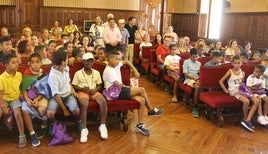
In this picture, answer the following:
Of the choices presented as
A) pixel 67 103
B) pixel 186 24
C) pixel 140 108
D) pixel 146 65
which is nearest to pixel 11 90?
pixel 67 103

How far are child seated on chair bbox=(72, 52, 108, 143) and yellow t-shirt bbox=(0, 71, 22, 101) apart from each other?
0.68 meters

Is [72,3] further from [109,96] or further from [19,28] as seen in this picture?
[109,96]

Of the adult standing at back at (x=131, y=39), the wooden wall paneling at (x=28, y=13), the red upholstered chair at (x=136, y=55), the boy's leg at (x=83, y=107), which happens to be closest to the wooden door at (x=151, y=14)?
the wooden wall paneling at (x=28, y=13)

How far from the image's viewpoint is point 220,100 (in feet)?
13.9

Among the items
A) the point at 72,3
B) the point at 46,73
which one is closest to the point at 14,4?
the point at 72,3

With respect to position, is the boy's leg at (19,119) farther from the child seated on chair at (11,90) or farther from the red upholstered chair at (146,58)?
the red upholstered chair at (146,58)

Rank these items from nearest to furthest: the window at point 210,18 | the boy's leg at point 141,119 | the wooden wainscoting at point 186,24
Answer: the boy's leg at point 141,119 → the window at point 210,18 → the wooden wainscoting at point 186,24

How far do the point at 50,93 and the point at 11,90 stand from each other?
0.44 m

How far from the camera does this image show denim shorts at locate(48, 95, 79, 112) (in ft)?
11.3

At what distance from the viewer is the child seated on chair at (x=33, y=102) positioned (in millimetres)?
3378

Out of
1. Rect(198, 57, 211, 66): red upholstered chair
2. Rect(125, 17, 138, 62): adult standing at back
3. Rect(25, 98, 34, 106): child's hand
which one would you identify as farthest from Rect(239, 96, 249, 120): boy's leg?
Rect(125, 17, 138, 62): adult standing at back

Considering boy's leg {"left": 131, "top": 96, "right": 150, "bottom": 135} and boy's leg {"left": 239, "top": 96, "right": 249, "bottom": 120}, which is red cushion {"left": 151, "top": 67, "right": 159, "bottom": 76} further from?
boy's leg {"left": 131, "top": 96, "right": 150, "bottom": 135}

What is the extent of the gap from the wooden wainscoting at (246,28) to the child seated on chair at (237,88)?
15.2 feet

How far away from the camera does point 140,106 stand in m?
3.92
